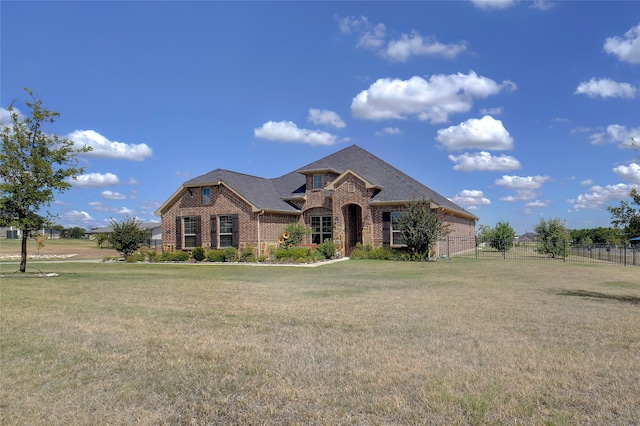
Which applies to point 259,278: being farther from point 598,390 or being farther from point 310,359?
point 598,390

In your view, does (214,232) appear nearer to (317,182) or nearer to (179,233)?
(179,233)

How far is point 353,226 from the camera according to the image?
3030cm

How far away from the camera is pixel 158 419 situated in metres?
4.14

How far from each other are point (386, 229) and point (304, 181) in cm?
830

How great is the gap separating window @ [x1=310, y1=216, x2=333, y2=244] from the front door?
131cm

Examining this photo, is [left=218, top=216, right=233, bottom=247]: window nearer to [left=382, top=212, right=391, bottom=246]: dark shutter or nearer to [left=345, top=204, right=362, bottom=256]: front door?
[left=345, top=204, right=362, bottom=256]: front door

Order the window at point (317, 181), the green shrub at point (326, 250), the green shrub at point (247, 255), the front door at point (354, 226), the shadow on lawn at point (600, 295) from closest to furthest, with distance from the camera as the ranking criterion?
the shadow on lawn at point (600, 295)
the green shrub at point (247, 255)
the green shrub at point (326, 250)
the front door at point (354, 226)
the window at point (317, 181)

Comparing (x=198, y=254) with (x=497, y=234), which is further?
(x=497, y=234)

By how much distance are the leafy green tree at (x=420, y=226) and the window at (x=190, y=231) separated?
1295 centimetres

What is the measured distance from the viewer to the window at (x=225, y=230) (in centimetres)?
2834

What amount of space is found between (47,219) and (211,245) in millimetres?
12046

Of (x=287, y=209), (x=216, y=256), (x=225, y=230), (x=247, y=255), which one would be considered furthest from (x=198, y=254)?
(x=287, y=209)

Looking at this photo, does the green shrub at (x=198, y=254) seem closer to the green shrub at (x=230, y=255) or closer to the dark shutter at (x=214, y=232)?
the dark shutter at (x=214, y=232)

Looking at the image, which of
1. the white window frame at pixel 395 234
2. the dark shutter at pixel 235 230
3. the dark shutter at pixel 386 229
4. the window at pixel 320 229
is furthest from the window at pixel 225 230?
the white window frame at pixel 395 234
